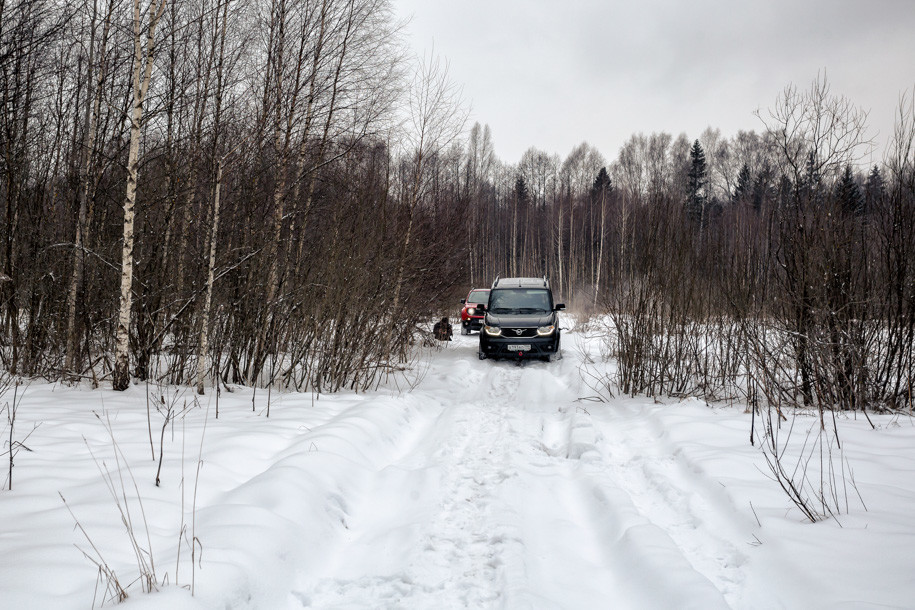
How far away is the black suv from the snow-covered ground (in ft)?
19.4

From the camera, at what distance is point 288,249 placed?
295 inches

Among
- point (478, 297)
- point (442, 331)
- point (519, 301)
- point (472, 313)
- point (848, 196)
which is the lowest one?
point (442, 331)

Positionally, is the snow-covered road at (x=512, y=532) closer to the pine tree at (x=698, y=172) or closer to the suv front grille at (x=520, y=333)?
the suv front grille at (x=520, y=333)

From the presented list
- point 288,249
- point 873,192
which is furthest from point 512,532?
point 873,192

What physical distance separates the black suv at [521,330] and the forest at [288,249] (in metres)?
3.16

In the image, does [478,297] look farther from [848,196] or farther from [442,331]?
[848,196]

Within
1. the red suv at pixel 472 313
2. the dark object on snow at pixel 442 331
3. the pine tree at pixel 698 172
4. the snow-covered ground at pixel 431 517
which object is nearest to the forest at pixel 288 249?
the snow-covered ground at pixel 431 517

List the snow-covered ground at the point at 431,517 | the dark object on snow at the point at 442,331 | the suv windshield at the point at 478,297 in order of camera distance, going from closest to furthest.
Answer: the snow-covered ground at the point at 431,517
the dark object on snow at the point at 442,331
the suv windshield at the point at 478,297

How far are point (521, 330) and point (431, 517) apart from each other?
8.56m

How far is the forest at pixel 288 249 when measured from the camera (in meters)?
6.20

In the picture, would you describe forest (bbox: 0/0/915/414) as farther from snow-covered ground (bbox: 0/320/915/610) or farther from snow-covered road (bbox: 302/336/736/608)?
snow-covered road (bbox: 302/336/736/608)

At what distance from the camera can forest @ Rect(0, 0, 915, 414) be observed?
620 cm

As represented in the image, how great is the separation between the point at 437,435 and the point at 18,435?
3.95 m

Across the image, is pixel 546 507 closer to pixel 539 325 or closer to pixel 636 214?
pixel 636 214
